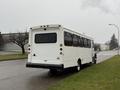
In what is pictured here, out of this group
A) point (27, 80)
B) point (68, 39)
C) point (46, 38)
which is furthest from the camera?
point (68, 39)

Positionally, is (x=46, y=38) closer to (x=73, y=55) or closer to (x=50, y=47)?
(x=50, y=47)

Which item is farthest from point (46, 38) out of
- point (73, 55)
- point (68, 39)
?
point (73, 55)

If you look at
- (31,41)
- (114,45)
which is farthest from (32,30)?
Result: (114,45)

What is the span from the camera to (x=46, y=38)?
13.6m

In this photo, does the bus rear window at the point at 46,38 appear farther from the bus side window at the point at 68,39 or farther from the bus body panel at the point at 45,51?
the bus side window at the point at 68,39

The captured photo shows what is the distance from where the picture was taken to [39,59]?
1348cm

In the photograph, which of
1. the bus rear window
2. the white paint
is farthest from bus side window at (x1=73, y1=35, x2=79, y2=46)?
the bus rear window

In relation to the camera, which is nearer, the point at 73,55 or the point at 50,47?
the point at 50,47

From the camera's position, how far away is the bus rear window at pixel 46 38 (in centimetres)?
1332

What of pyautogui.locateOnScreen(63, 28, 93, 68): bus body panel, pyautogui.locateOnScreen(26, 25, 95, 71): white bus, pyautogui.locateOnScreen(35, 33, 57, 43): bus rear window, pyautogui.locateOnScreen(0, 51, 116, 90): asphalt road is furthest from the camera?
pyautogui.locateOnScreen(63, 28, 93, 68): bus body panel

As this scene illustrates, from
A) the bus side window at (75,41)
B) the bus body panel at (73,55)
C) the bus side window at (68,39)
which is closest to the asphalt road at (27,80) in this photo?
the bus body panel at (73,55)

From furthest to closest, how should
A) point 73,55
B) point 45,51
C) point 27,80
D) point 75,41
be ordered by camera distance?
point 75,41
point 73,55
point 45,51
point 27,80

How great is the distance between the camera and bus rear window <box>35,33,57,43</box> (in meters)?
13.3

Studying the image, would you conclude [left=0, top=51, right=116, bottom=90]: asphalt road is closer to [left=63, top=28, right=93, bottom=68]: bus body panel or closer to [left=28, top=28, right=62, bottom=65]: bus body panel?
[left=63, top=28, right=93, bottom=68]: bus body panel
